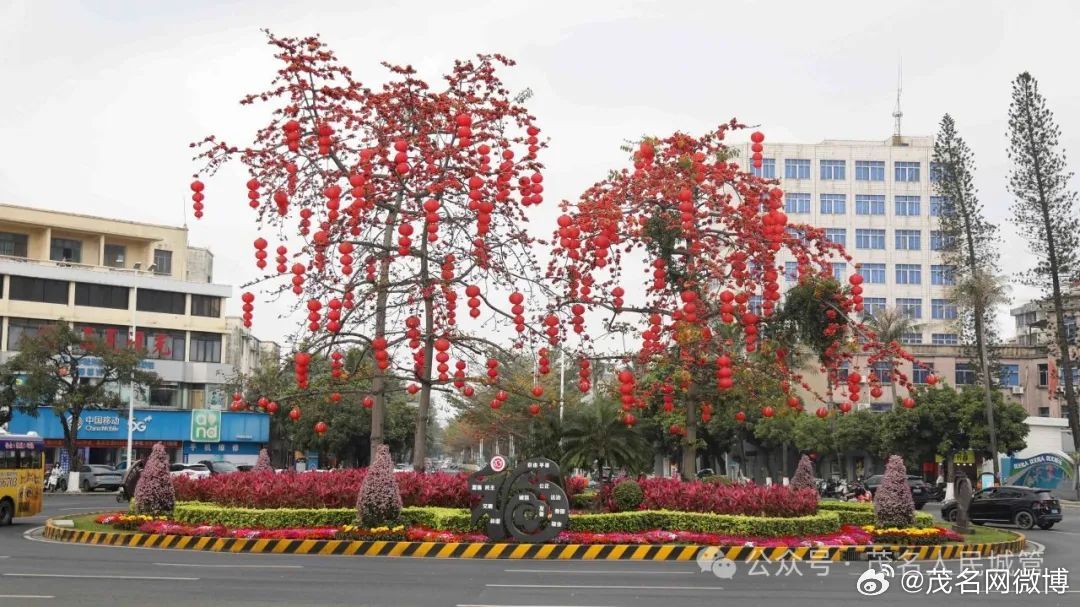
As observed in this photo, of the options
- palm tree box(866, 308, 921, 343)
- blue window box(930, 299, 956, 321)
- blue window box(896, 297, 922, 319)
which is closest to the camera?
palm tree box(866, 308, 921, 343)

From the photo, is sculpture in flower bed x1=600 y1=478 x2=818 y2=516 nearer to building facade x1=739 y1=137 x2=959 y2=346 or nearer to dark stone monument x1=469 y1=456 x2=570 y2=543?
dark stone monument x1=469 y1=456 x2=570 y2=543

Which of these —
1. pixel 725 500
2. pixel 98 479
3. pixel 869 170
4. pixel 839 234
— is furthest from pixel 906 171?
pixel 725 500

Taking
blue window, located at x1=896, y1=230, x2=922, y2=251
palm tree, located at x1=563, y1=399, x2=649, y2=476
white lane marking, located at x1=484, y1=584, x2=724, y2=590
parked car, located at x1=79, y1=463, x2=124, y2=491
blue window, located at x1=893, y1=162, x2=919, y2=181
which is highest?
blue window, located at x1=893, y1=162, x2=919, y2=181

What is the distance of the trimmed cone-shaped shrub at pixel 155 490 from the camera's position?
24.0 metres

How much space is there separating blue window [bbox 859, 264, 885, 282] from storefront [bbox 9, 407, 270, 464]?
4058cm

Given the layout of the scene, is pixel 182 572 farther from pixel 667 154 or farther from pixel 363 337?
pixel 667 154

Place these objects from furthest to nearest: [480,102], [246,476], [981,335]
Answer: [981,335] < [246,476] < [480,102]

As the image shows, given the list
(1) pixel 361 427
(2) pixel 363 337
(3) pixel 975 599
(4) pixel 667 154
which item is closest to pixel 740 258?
(4) pixel 667 154

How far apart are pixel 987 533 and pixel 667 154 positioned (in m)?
11.9

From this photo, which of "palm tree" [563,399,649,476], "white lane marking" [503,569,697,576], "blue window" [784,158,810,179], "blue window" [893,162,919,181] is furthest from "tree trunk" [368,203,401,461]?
"blue window" [893,162,919,181]

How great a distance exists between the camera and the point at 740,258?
2177cm

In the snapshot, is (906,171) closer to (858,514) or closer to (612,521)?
(858,514)

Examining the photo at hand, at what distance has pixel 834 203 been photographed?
78375 millimetres

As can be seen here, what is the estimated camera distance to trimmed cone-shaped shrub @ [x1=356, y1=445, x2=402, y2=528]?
21.4 meters
